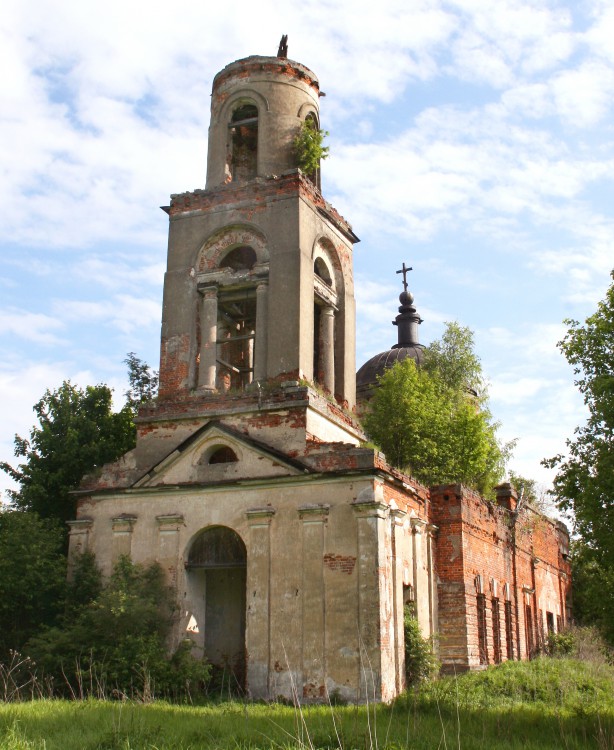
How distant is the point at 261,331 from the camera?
16625 millimetres

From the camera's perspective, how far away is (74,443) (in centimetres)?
1831

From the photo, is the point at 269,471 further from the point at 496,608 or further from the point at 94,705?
the point at 496,608

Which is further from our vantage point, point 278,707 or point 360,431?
point 360,431

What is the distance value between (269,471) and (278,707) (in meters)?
3.98

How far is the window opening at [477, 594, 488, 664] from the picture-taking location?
17484 mm

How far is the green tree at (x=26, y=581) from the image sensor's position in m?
15.3

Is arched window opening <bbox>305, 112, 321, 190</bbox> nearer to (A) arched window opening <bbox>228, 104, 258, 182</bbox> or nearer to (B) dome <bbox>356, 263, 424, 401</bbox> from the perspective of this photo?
(A) arched window opening <bbox>228, 104, 258, 182</bbox>

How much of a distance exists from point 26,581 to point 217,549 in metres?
3.44

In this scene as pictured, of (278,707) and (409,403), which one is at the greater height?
(409,403)

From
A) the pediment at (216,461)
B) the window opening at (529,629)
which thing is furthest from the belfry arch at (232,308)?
the window opening at (529,629)

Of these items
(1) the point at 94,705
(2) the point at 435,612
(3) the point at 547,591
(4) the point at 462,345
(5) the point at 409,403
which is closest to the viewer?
(1) the point at 94,705

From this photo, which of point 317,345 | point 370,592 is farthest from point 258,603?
point 317,345

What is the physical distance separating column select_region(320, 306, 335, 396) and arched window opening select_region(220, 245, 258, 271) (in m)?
1.85

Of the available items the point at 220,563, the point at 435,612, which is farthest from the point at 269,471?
the point at 435,612
